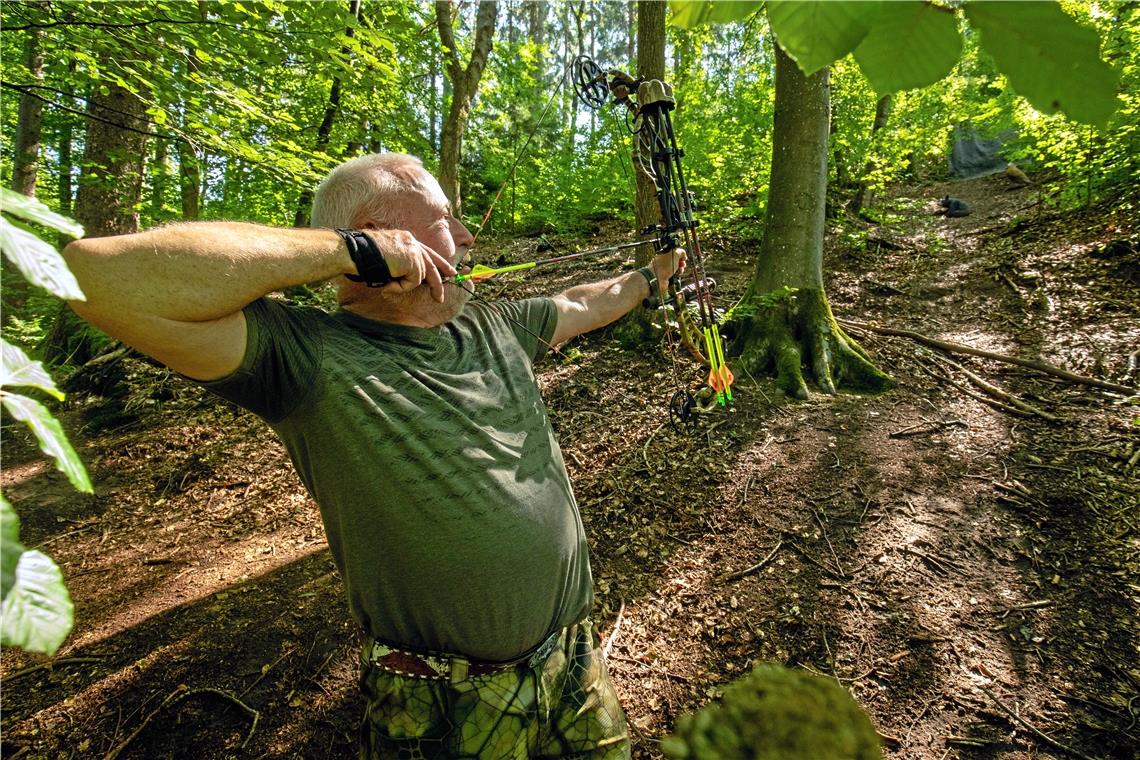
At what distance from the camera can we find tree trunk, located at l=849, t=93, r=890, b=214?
24.8ft

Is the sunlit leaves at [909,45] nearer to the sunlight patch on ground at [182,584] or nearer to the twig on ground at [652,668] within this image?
the twig on ground at [652,668]

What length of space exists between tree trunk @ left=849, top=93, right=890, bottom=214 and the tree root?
14.7ft

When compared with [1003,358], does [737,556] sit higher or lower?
lower

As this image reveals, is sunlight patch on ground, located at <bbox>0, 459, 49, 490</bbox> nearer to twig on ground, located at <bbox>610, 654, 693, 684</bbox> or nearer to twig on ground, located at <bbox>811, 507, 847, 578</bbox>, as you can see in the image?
twig on ground, located at <bbox>610, 654, 693, 684</bbox>

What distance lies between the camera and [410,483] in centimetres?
127

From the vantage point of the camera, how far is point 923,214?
9742 mm

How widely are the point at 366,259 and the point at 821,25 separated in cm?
111

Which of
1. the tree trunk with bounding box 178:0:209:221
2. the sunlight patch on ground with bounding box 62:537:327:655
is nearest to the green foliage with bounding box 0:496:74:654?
the sunlight patch on ground with bounding box 62:537:327:655

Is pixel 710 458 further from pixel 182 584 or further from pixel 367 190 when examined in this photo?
pixel 182 584

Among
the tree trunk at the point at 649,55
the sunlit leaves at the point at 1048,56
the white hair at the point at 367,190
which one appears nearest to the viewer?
the sunlit leaves at the point at 1048,56

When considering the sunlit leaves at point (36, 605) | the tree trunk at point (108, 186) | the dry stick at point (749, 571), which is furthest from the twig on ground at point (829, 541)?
the tree trunk at point (108, 186)

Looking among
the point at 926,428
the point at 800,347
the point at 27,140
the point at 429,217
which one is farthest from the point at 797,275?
the point at 27,140

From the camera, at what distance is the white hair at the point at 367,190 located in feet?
5.17

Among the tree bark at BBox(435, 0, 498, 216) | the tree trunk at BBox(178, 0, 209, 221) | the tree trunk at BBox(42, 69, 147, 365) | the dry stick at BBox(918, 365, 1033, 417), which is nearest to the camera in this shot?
the tree trunk at BBox(178, 0, 209, 221)
